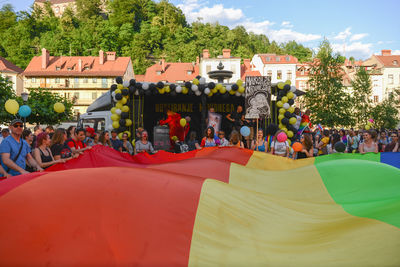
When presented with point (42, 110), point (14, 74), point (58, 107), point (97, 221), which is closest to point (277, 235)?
point (97, 221)

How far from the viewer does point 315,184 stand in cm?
582

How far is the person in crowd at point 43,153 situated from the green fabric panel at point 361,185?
5.26 meters

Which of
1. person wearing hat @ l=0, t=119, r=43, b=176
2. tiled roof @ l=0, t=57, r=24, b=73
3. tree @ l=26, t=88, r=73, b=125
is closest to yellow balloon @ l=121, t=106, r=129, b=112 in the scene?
person wearing hat @ l=0, t=119, r=43, b=176

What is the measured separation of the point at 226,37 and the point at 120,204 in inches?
3750

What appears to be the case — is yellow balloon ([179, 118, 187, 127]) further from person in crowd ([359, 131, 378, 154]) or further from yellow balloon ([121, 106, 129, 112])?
person in crowd ([359, 131, 378, 154])

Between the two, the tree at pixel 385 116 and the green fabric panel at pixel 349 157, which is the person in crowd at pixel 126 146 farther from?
the tree at pixel 385 116

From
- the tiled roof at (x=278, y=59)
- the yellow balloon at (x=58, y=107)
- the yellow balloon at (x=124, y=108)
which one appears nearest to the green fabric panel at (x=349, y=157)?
the yellow balloon at (x=124, y=108)

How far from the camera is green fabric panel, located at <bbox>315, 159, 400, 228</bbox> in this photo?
4201 mm

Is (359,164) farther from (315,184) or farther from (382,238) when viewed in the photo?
(382,238)

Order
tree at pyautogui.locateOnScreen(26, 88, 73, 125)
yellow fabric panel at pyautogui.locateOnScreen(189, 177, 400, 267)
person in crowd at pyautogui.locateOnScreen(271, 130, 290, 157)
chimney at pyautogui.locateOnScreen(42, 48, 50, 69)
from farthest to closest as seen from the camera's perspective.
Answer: chimney at pyautogui.locateOnScreen(42, 48, 50, 69) → tree at pyautogui.locateOnScreen(26, 88, 73, 125) → person in crowd at pyautogui.locateOnScreen(271, 130, 290, 157) → yellow fabric panel at pyautogui.locateOnScreen(189, 177, 400, 267)

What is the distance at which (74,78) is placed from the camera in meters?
72.9

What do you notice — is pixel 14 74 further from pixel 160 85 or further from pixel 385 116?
pixel 160 85

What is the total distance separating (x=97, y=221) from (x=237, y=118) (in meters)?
12.5

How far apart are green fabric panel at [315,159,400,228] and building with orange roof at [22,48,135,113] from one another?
228ft
